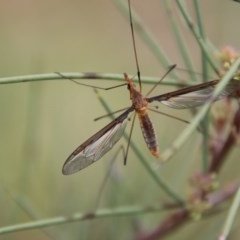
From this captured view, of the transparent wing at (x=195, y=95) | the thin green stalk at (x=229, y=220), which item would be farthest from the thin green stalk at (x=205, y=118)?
the thin green stalk at (x=229, y=220)

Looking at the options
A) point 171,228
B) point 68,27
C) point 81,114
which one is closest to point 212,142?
point 171,228

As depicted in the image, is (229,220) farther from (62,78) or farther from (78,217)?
(78,217)

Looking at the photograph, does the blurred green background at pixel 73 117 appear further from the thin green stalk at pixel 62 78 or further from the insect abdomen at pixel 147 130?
the thin green stalk at pixel 62 78

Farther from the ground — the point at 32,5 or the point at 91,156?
the point at 32,5

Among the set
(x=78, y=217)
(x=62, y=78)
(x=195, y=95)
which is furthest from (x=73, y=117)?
(x=62, y=78)

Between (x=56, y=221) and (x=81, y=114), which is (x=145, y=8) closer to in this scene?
(x=81, y=114)

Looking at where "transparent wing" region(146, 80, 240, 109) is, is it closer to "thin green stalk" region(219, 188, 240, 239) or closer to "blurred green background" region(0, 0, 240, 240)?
"thin green stalk" region(219, 188, 240, 239)
